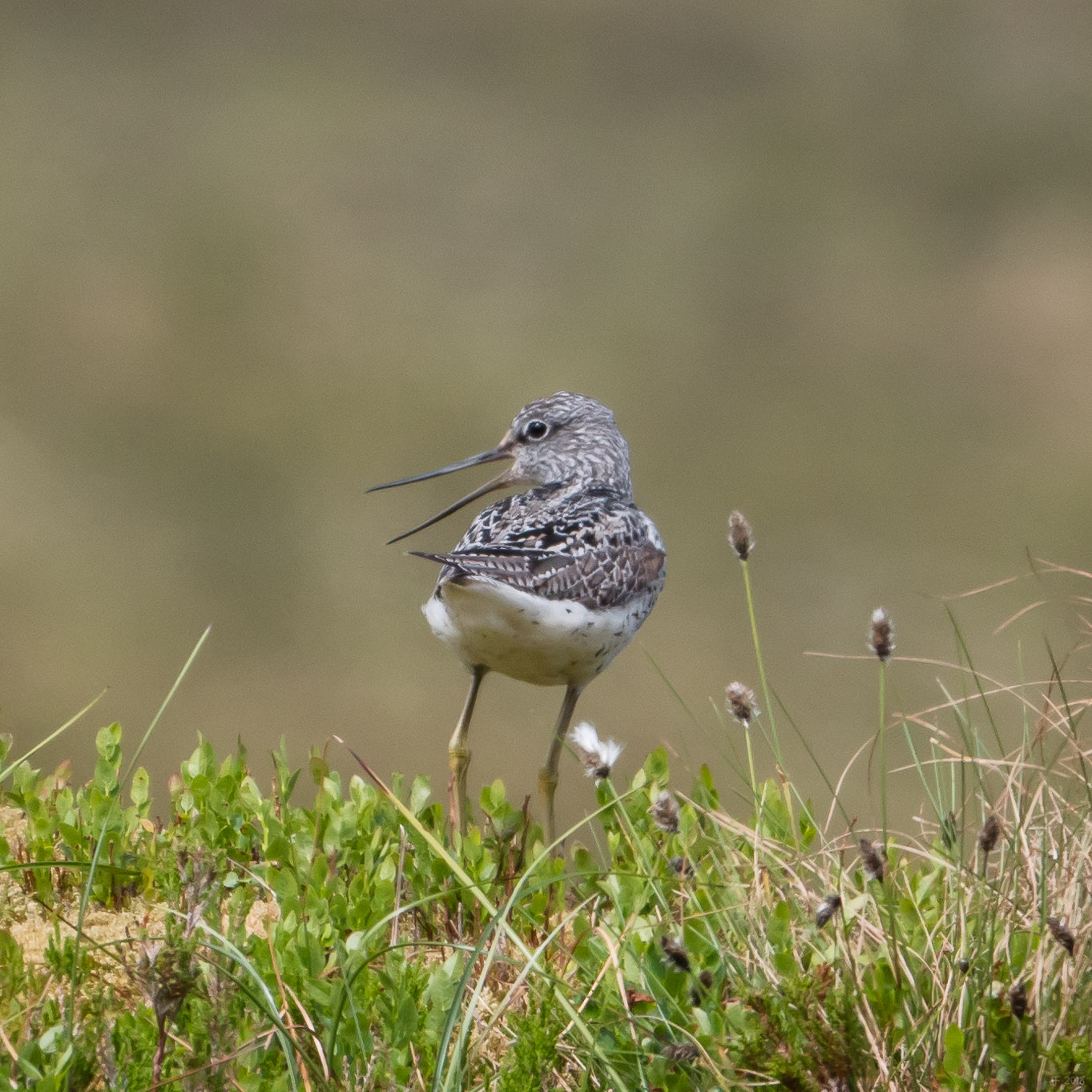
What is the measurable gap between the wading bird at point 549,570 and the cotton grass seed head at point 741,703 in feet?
5.99

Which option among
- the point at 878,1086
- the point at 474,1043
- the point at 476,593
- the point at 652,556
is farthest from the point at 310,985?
the point at 652,556

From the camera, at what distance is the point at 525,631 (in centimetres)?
535

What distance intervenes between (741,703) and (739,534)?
0.50 m

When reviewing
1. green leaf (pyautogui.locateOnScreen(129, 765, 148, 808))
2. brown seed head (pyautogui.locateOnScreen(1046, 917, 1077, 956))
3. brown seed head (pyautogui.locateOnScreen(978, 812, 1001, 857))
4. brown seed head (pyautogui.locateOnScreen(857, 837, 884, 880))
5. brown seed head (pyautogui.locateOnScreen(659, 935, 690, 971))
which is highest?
brown seed head (pyautogui.locateOnScreen(978, 812, 1001, 857))

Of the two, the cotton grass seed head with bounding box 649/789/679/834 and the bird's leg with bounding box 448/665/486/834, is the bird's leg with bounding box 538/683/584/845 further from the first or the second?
the cotton grass seed head with bounding box 649/789/679/834

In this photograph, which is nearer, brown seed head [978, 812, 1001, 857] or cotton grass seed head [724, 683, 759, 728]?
brown seed head [978, 812, 1001, 857]

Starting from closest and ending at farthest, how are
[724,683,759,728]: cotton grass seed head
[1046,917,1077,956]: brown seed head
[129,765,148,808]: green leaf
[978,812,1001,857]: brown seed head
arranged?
[1046,917,1077,956]: brown seed head
[978,812,1001,857]: brown seed head
[724,683,759,728]: cotton grass seed head
[129,765,148,808]: green leaf

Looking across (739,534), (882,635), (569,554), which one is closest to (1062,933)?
Result: (882,635)

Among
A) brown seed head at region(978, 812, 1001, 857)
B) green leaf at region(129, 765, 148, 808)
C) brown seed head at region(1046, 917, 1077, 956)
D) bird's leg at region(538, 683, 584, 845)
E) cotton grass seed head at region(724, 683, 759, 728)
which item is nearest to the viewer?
brown seed head at region(1046, 917, 1077, 956)

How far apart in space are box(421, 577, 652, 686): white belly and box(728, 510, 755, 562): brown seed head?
72.6 inches

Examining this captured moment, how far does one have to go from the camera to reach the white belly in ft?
17.3

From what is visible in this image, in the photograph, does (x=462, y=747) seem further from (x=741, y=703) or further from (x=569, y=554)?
(x=741, y=703)

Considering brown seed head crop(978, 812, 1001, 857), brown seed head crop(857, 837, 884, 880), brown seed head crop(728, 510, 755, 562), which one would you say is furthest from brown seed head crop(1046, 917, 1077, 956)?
brown seed head crop(728, 510, 755, 562)

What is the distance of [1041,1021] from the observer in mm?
3066
